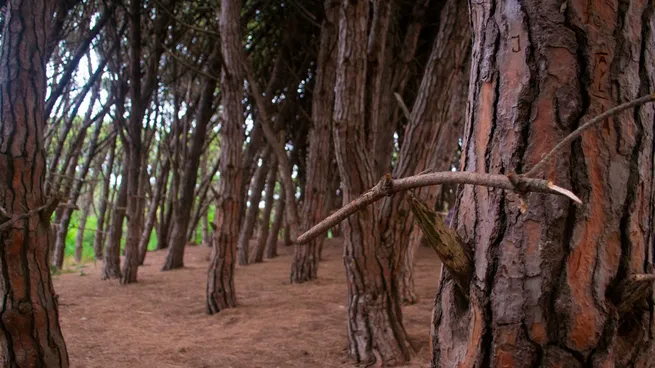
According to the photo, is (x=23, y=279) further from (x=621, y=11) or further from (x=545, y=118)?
(x=621, y=11)

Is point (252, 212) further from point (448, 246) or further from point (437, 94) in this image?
point (448, 246)

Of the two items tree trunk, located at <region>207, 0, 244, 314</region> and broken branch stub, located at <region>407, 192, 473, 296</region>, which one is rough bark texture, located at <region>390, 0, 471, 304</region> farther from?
broken branch stub, located at <region>407, 192, 473, 296</region>

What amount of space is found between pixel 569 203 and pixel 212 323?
183 inches

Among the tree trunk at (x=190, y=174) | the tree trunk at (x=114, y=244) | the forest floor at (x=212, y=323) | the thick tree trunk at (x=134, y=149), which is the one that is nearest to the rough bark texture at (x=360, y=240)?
the forest floor at (x=212, y=323)

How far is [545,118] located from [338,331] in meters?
3.67

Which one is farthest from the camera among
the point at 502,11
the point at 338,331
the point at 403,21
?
the point at 403,21

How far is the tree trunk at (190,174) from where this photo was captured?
8945mm

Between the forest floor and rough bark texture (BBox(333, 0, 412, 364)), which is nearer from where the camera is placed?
rough bark texture (BBox(333, 0, 412, 364))

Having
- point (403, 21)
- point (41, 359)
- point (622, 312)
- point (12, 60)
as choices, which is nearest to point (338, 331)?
point (41, 359)

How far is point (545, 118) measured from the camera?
3.87ft

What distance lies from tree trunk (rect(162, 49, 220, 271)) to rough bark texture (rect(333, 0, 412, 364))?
5537mm

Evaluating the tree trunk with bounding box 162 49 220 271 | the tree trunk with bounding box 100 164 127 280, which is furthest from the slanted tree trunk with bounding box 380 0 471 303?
the tree trunk with bounding box 162 49 220 271

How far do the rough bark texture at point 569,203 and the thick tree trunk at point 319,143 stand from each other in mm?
5624

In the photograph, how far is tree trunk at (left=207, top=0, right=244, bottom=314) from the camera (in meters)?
5.68
